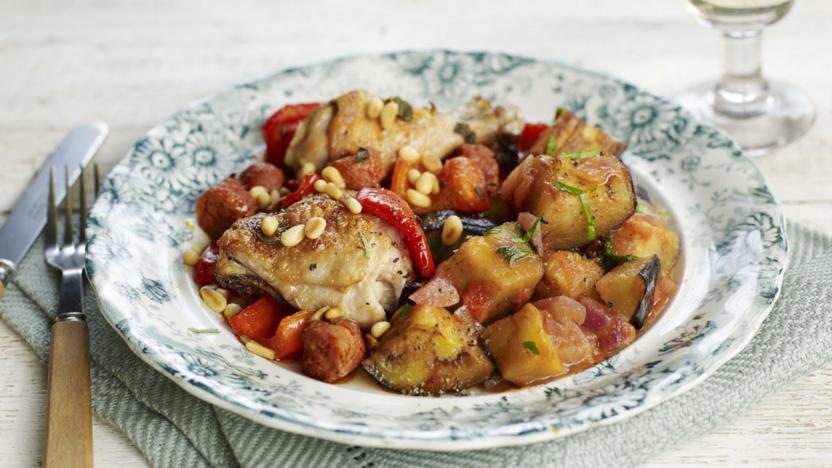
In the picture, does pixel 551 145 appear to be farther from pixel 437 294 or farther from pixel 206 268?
pixel 206 268

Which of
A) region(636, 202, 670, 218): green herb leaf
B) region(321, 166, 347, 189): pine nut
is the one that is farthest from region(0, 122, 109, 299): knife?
region(636, 202, 670, 218): green herb leaf

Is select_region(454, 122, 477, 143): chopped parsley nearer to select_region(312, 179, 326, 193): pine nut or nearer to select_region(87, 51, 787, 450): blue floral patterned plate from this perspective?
select_region(87, 51, 787, 450): blue floral patterned plate

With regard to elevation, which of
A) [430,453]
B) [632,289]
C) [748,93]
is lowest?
[748,93]

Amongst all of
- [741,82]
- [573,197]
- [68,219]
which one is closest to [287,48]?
[68,219]

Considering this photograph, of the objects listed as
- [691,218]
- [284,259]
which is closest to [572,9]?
[691,218]

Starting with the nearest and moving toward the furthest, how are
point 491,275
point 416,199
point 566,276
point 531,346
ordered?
1. point 531,346
2. point 491,275
3. point 566,276
4. point 416,199

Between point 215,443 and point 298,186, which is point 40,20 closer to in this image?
point 298,186

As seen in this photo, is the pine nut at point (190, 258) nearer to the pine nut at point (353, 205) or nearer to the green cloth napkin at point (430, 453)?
the green cloth napkin at point (430, 453)

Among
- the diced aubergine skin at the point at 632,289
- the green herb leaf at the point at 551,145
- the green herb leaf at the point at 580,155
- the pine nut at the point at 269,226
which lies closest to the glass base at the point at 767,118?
the green herb leaf at the point at 551,145
